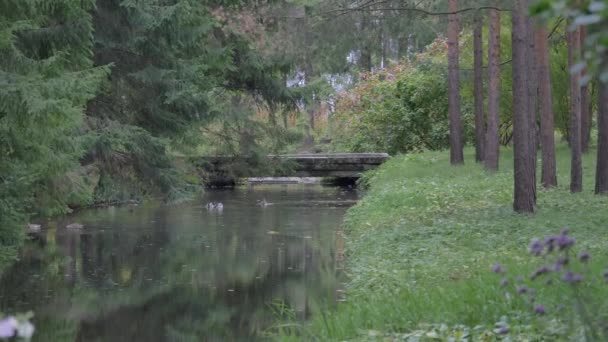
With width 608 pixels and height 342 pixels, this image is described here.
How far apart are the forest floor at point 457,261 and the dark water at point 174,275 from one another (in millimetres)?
967

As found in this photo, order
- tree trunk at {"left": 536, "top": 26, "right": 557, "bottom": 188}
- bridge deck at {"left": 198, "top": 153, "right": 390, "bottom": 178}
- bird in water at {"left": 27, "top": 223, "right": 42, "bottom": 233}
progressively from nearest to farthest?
tree trunk at {"left": 536, "top": 26, "right": 557, "bottom": 188} < bird in water at {"left": 27, "top": 223, "right": 42, "bottom": 233} < bridge deck at {"left": 198, "top": 153, "right": 390, "bottom": 178}

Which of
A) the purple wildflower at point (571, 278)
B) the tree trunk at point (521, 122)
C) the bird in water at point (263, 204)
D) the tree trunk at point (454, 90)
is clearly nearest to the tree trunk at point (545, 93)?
the tree trunk at point (521, 122)

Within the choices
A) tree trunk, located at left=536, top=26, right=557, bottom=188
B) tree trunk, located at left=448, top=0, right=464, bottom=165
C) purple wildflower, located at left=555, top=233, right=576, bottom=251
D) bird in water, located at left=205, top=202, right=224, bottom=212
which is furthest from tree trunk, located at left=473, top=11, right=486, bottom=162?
purple wildflower, located at left=555, top=233, right=576, bottom=251

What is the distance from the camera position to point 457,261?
11453 millimetres

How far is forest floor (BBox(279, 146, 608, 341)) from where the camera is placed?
7.07 meters

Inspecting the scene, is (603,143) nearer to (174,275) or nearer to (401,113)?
(174,275)

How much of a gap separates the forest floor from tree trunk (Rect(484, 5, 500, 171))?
1.77ft

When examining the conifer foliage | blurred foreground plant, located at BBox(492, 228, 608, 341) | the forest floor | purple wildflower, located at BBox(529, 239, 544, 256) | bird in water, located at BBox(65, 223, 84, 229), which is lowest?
bird in water, located at BBox(65, 223, 84, 229)

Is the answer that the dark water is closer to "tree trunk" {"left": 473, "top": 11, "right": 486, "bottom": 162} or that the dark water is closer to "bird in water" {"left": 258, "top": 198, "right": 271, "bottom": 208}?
"bird in water" {"left": 258, "top": 198, "right": 271, "bottom": 208}

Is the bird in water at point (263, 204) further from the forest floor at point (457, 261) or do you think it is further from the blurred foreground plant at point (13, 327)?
the blurred foreground plant at point (13, 327)

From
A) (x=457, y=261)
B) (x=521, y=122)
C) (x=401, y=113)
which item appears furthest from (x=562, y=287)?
(x=401, y=113)

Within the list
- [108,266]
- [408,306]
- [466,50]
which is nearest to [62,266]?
[108,266]

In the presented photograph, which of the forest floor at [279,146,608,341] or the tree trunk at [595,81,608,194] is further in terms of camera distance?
the tree trunk at [595,81,608,194]

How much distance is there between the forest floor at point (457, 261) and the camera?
707 centimetres
